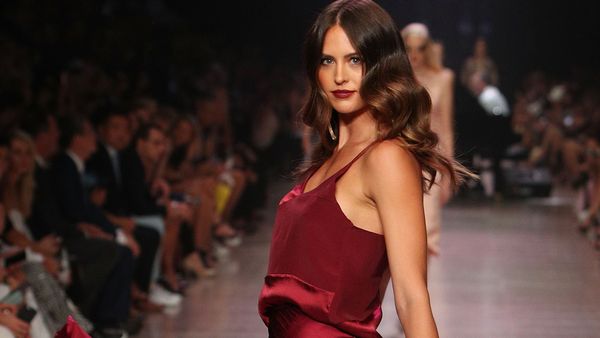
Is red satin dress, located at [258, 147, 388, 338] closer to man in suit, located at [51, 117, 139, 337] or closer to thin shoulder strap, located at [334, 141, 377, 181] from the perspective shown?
thin shoulder strap, located at [334, 141, 377, 181]

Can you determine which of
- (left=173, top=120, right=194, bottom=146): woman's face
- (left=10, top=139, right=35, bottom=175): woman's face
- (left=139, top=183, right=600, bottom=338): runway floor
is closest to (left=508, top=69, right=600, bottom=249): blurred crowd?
(left=139, top=183, right=600, bottom=338): runway floor

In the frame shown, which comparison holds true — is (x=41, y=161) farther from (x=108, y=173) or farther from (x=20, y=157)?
(x=108, y=173)

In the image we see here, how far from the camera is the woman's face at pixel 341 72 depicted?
2.00 m

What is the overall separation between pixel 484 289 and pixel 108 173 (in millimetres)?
2174

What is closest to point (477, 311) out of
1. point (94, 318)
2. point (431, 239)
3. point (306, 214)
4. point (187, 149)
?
point (431, 239)

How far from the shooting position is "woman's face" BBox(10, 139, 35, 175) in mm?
4801

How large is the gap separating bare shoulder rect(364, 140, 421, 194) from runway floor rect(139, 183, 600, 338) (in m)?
3.31

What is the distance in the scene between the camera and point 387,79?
2.00 metres

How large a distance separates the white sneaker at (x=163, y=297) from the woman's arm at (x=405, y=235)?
13.7 feet

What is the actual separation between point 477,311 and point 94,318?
1928mm

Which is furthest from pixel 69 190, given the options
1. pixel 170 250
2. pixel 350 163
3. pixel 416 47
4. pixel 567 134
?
pixel 567 134

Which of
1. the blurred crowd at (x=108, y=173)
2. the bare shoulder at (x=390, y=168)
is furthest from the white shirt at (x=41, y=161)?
the bare shoulder at (x=390, y=168)

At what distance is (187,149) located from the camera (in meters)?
7.52

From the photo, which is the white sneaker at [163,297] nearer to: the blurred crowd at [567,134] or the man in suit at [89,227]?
the man in suit at [89,227]
